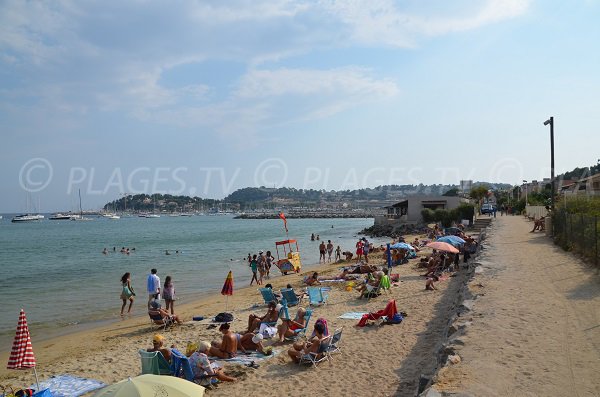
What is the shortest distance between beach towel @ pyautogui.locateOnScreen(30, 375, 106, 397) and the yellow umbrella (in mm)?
3037

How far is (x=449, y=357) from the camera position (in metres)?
6.18

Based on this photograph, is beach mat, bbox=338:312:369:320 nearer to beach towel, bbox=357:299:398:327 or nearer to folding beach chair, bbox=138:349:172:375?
beach towel, bbox=357:299:398:327

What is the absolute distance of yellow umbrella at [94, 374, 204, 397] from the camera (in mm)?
4883

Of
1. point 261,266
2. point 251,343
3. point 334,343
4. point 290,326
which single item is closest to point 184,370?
point 251,343

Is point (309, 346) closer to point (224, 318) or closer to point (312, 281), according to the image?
point (224, 318)

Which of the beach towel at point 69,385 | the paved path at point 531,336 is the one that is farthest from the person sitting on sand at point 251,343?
the paved path at point 531,336

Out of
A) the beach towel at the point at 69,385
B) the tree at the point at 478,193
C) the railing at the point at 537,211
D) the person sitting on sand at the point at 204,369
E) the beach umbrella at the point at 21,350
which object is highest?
the tree at the point at 478,193

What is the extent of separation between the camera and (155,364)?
7352mm

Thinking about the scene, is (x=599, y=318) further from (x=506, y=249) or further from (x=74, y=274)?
(x=74, y=274)

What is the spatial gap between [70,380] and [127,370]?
96 centimetres

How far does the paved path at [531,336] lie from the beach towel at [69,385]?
573 centimetres

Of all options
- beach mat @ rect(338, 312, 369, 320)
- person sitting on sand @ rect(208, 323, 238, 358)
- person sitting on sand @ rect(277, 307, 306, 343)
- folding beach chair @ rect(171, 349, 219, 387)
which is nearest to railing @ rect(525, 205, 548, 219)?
beach mat @ rect(338, 312, 369, 320)

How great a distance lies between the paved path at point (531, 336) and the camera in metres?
5.30

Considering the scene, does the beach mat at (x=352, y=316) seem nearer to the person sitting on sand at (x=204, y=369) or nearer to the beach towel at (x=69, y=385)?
the person sitting on sand at (x=204, y=369)
